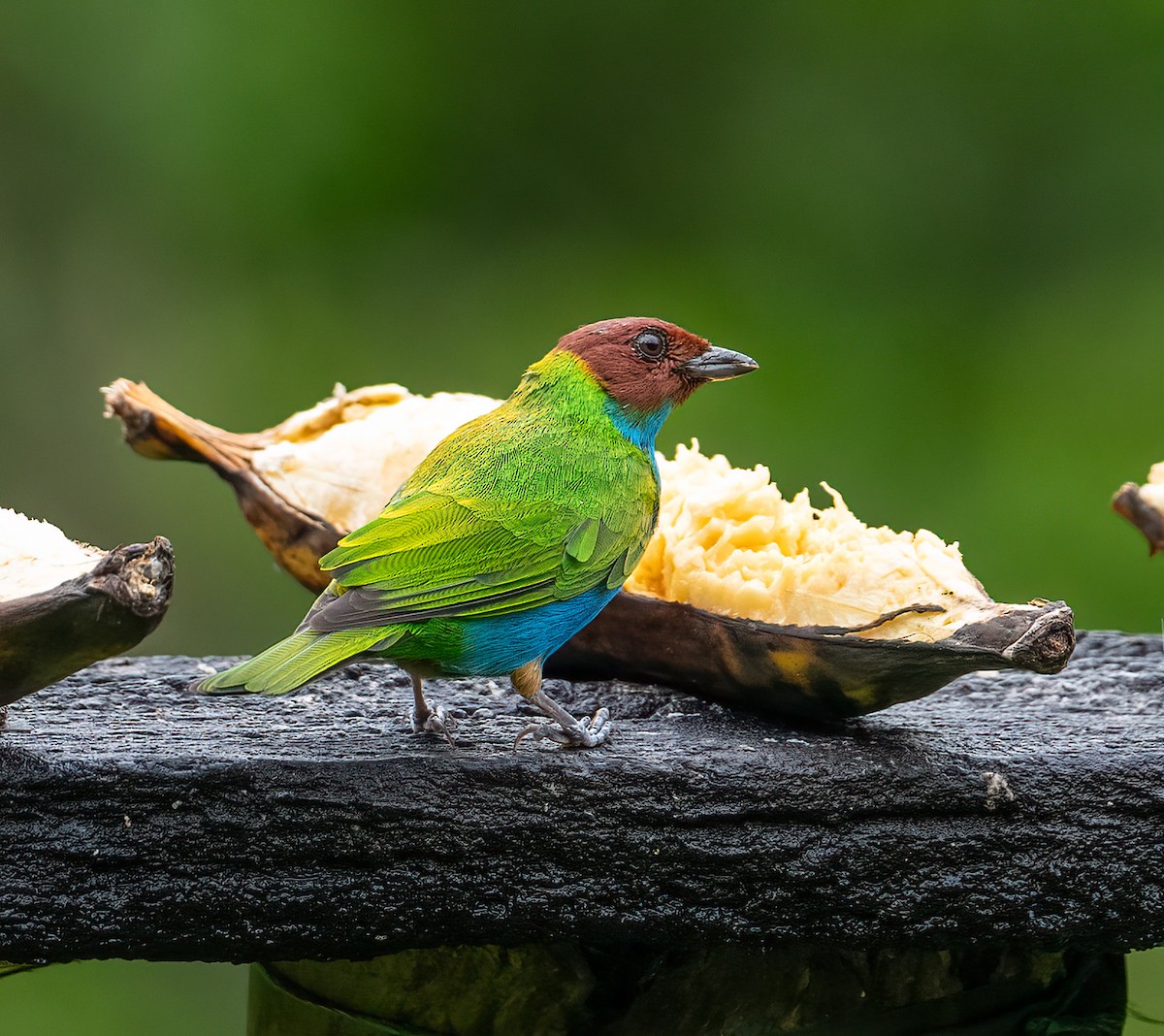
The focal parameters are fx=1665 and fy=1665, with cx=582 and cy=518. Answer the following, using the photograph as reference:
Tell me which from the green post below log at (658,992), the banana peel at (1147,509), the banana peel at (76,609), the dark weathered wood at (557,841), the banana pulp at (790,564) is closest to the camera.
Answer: the banana peel at (76,609)

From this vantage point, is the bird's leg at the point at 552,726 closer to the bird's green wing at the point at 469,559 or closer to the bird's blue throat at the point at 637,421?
the bird's green wing at the point at 469,559

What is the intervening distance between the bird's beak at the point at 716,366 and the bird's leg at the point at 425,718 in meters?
0.65

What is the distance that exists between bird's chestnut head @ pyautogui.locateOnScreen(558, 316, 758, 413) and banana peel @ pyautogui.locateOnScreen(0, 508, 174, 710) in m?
0.81

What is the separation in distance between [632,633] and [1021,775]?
2.19 ft

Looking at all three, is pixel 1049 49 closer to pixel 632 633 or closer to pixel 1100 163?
pixel 1100 163

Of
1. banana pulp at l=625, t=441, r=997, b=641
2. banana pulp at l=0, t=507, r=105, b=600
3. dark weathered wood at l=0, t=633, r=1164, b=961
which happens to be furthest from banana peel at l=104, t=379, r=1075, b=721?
banana pulp at l=0, t=507, r=105, b=600

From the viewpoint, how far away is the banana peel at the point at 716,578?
2352mm

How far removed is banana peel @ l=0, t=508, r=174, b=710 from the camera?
6.57 feet

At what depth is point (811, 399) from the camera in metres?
4.57

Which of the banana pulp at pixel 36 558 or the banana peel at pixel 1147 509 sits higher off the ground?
the banana peel at pixel 1147 509

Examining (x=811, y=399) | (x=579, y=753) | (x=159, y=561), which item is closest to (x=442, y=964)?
(x=579, y=753)

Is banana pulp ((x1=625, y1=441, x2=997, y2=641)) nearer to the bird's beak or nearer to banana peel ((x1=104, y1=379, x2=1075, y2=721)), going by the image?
banana peel ((x1=104, y1=379, x2=1075, y2=721))

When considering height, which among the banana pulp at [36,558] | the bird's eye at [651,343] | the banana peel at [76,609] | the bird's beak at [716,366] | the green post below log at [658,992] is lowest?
the green post below log at [658,992]

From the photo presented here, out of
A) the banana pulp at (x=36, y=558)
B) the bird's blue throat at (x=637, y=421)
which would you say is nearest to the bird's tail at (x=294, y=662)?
the banana pulp at (x=36, y=558)
